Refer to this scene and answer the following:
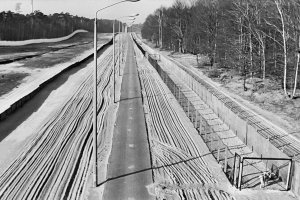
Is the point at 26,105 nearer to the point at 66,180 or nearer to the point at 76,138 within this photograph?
the point at 76,138

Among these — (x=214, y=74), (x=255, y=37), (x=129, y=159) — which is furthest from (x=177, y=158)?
(x=214, y=74)

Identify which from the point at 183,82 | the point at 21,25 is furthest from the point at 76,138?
the point at 21,25

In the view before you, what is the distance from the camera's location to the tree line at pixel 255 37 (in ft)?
119

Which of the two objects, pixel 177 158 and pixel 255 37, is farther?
pixel 255 37

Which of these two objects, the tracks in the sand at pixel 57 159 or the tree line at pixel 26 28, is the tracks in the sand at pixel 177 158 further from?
the tree line at pixel 26 28

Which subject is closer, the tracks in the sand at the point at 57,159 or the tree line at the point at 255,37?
the tracks in the sand at the point at 57,159

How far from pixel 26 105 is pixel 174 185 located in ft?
68.1

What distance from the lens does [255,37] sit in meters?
43.0

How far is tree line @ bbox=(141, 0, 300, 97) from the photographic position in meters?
36.3

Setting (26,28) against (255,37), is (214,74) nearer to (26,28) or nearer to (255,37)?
(255,37)

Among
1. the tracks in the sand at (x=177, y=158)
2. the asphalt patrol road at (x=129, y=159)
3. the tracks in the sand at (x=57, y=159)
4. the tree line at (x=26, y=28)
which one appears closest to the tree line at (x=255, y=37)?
the tracks in the sand at (x=177, y=158)

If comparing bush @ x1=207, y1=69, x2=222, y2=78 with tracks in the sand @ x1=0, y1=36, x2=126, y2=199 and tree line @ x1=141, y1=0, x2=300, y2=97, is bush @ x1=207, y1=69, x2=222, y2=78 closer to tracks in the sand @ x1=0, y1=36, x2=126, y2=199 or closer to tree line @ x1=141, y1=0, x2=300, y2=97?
tree line @ x1=141, y1=0, x2=300, y2=97

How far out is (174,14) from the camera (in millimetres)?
100500

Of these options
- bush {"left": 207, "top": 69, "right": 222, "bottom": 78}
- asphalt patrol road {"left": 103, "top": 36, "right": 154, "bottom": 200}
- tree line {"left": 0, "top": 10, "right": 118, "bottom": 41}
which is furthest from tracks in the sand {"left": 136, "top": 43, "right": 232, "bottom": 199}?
tree line {"left": 0, "top": 10, "right": 118, "bottom": 41}
